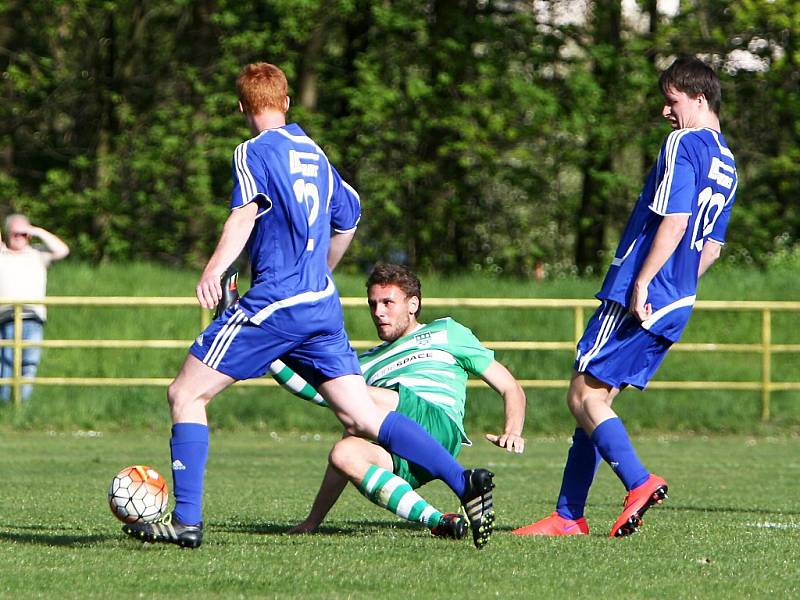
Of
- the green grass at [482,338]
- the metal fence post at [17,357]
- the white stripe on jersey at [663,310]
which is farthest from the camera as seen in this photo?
the green grass at [482,338]

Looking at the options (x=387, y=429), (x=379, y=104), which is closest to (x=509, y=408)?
(x=387, y=429)

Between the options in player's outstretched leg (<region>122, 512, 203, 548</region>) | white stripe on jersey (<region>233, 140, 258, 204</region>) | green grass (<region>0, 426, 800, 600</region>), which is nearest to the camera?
green grass (<region>0, 426, 800, 600</region>)

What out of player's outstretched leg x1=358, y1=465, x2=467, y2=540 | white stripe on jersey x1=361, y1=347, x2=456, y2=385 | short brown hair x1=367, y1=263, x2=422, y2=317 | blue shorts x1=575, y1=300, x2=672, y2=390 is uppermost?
short brown hair x1=367, y1=263, x2=422, y2=317

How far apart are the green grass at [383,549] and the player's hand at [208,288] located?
3.08ft

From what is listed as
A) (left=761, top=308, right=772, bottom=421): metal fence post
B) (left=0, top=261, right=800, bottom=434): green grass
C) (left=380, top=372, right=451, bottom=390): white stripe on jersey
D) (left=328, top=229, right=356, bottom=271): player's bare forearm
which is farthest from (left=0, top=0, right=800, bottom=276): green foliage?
(left=328, top=229, right=356, bottom=271): player's bare forearm

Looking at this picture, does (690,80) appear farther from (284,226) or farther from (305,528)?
(305,528)

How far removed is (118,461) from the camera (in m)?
11.8

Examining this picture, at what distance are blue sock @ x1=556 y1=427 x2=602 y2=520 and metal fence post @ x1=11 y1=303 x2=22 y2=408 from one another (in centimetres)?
966

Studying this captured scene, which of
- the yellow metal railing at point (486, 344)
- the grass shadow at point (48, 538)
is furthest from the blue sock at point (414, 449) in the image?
the yellow metal railing at point (486, 344)

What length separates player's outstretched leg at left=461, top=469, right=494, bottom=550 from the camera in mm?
5609

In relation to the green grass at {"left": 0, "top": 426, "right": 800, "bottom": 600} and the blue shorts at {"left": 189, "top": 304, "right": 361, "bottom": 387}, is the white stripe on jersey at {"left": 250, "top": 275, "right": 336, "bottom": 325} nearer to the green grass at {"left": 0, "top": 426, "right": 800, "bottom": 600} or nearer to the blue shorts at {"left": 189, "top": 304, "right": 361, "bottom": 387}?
the blue shorts at {"left": 189, "top": 304, "right": 361, "bottom": 387}

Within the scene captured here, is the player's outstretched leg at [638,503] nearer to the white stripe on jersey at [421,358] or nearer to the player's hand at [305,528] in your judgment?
the white stripe on jersey at [421,358]

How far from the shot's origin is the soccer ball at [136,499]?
595cm

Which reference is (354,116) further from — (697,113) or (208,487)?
(697,113)
